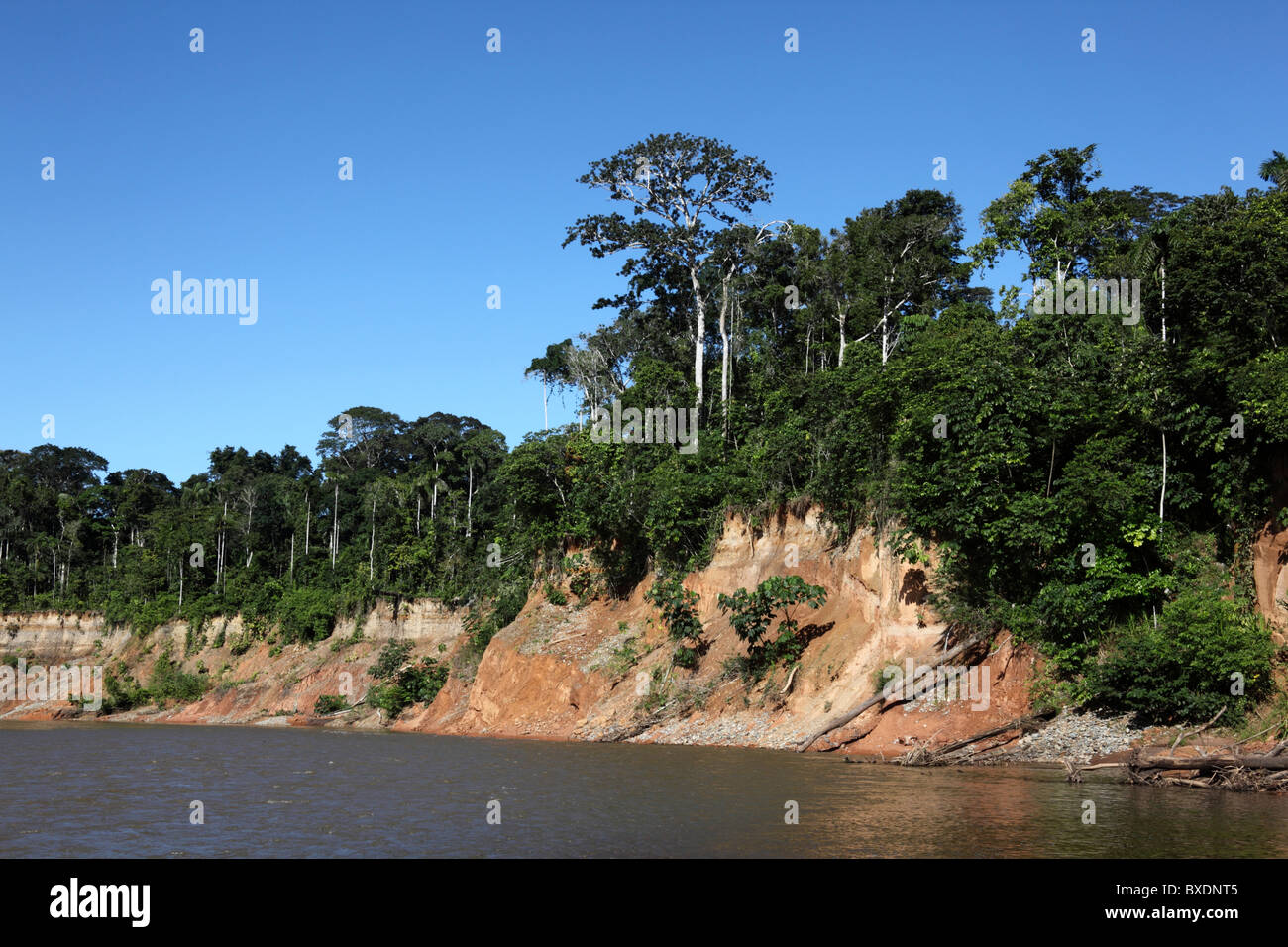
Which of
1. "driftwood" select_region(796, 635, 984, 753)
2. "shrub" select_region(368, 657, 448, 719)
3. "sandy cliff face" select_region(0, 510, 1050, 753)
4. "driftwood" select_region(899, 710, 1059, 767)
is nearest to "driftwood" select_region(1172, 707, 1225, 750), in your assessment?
"driftwood" select_region(899, 710, 1059, 767)

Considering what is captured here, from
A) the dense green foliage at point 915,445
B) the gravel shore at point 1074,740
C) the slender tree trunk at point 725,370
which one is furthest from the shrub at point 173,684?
the gravel shore at point 1074,740

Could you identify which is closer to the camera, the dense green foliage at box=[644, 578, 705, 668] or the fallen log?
the fallen log

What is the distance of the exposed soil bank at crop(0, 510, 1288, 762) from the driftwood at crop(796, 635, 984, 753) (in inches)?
10.7

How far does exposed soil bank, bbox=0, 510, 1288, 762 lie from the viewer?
2631 cm

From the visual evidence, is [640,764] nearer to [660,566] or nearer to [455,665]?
[660,566]

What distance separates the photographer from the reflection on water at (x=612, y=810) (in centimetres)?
1528

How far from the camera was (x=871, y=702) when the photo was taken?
27.5 m

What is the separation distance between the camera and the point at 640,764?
2591 centimetres

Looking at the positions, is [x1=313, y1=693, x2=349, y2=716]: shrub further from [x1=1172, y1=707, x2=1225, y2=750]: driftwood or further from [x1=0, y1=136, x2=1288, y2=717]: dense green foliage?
[x1=1172, y1=707, x2=1225, y2=750]: driftwood

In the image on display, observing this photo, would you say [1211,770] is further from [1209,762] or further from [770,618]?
[770,618]

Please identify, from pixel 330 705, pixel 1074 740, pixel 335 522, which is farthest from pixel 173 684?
pixel 1074 740

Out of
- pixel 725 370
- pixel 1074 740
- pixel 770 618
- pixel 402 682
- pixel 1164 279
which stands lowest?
pixel 402 682

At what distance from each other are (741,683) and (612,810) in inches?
546
